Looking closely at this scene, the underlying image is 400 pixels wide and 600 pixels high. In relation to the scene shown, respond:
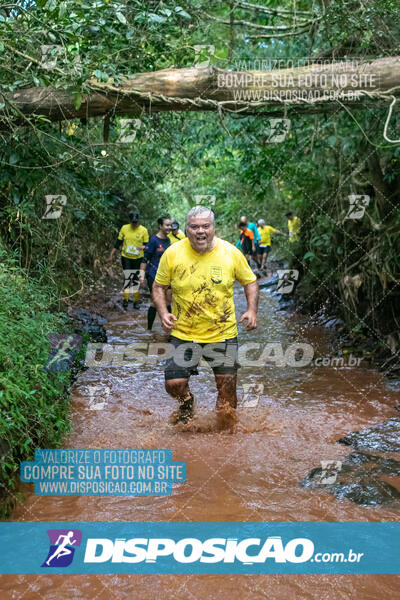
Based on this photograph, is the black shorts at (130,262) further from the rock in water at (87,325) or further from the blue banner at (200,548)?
the blue banner at (200,548)

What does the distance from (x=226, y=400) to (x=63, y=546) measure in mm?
2161

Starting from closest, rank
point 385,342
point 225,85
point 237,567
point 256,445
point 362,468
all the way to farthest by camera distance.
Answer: point 237,567, point 362,468, point 256,445, point 225,85, point 385,342

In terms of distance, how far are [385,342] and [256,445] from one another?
3177mm

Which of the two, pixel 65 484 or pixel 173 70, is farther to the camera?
pixel 173 70

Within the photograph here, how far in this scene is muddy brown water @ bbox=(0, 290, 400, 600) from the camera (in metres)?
3.04

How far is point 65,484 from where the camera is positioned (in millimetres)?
4156

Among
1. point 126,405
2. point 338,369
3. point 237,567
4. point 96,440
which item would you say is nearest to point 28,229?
point 126,405

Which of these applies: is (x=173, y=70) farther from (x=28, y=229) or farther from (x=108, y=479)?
(x=108, y=479)

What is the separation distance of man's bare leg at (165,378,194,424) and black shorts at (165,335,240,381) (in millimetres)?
55

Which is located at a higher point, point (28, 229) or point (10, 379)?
point (28, 229)

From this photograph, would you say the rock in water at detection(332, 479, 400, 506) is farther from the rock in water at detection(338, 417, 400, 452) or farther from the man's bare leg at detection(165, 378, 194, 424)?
the man's bare leg at detection(165, 378, 194, 424)

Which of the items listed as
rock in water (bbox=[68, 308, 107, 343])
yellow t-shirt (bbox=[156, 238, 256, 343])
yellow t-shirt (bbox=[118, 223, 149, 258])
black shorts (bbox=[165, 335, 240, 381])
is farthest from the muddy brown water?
yellow t-shirt (bbox=[118, 223, 149, 258])

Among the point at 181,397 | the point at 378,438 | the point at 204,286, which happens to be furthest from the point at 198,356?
the point at 378,438

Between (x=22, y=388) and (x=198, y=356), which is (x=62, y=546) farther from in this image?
(x=198, y=356)
